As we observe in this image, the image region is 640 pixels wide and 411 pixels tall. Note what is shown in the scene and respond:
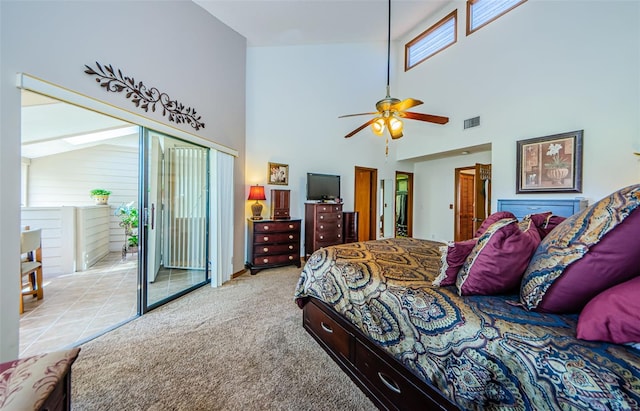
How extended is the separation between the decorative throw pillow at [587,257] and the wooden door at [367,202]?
4779mm

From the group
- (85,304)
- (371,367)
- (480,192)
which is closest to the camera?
(371,367)

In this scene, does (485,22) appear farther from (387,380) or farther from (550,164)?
(387,380)

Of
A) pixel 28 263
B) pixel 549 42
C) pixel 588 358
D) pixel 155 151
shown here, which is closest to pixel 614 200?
pixel 588 358

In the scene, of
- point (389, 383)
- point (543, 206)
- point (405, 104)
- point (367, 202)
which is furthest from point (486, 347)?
point (367, 202)

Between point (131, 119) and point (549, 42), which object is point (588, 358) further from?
point (549, 42)

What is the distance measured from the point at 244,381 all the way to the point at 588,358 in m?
1.71

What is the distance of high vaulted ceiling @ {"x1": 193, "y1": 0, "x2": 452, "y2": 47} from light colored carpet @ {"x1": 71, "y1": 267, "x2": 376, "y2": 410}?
12.7 feet

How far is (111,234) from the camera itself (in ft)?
16.1

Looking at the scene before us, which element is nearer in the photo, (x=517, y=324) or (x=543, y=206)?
(x=517, y=324)

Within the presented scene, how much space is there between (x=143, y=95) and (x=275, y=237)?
2511 mm

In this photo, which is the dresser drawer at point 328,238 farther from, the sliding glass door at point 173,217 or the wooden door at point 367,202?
the sliding glass door at point 173,217

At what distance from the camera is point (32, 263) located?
251cm

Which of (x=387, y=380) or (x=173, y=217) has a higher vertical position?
(x=173, y=217)

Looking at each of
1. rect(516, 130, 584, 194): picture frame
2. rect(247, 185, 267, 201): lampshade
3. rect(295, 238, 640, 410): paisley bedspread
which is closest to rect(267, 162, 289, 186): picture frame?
rect(247, 185, 267, 201): lampshade
